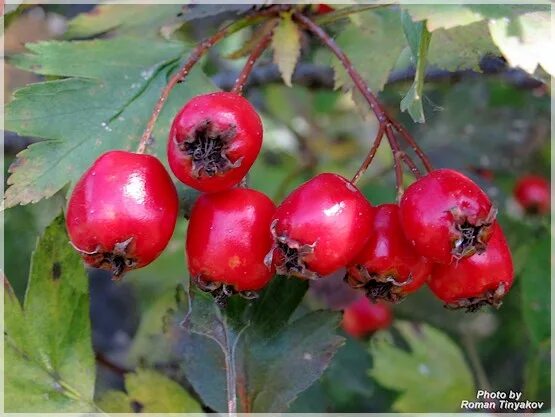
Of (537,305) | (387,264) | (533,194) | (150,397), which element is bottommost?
(533,194)

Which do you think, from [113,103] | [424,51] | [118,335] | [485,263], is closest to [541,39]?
[424,51]

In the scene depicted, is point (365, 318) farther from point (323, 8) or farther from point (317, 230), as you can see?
point (317, 230)

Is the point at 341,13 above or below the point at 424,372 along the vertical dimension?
above

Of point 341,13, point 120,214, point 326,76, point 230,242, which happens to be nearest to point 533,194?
point 326,76

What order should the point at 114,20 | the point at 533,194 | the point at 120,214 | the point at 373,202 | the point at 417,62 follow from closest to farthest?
the point at 120,214
the point at 417,62
the point at 114,20
the point at 373,202
the point at 533,194

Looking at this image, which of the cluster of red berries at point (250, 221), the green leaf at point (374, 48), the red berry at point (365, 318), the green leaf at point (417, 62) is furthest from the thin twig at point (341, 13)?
the red berry at point (365, 318)

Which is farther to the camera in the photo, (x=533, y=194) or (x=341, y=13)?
(x=533, y=194)
